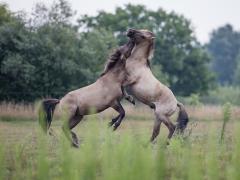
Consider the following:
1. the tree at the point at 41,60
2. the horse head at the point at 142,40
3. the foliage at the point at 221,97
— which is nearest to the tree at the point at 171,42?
the foliage at the point at 221,97

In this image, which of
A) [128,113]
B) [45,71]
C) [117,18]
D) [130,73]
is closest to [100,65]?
[45,71]

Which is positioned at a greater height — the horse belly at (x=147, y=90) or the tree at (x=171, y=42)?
the tree at (x=171, y=42)

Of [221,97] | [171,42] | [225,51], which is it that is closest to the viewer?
[171,42]

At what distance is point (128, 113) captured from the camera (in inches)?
989

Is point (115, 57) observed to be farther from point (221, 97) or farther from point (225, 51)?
point (225, 51)

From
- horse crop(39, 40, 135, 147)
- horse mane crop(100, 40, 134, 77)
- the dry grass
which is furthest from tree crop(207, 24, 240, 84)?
horse crop(39, 40, 135, 147)

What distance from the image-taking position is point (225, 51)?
4840 inches

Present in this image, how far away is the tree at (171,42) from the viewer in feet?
192

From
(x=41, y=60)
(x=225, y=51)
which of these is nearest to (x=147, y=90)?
(x=41, y=60)

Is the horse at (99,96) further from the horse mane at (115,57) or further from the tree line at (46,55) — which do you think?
the tree line at (46,55)

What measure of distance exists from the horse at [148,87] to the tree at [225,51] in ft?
333

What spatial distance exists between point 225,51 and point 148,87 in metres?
113

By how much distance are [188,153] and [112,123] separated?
25.7ft

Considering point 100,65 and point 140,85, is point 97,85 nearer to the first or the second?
point 140,85
